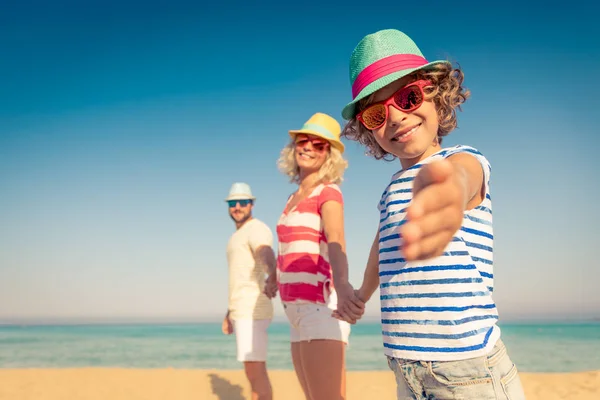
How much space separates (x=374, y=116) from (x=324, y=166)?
1576 mm

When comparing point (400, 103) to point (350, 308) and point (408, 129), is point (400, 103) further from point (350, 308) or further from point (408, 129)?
point (350, 308)

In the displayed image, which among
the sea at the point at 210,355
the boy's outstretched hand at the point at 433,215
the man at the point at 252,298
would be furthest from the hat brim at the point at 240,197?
the sea at the point at 210,355

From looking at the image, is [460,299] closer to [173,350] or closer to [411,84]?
[411,84]

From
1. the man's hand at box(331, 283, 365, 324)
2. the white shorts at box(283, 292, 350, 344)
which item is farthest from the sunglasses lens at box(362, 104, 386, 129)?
the white shorts at box(283, 292, 350, 344)

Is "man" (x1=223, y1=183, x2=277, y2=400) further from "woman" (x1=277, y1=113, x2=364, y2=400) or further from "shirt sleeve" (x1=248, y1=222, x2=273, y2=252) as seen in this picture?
"woman" (x1=277, y1=113, x2=364, y2=400)

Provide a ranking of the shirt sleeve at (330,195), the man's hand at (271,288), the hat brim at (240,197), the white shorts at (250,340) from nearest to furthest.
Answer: the shirt sleeve at (330,195), the man's hand at (271,288), the white shorts at (250,340), the hat brim at (240,197)

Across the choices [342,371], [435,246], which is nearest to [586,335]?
[342,371]

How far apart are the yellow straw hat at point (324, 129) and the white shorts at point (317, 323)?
1125mm

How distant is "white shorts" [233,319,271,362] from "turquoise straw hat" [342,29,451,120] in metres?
3.05

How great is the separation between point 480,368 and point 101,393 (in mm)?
6843

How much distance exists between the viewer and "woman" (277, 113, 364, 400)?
114 inches

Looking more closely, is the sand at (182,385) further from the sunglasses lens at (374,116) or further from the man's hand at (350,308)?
the sunglasses lens at (374,116)

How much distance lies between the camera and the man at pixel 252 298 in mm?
4664

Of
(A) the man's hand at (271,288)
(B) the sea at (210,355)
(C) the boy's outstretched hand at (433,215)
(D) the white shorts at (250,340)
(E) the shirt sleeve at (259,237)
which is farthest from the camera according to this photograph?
(B) the sea at (210,355)
